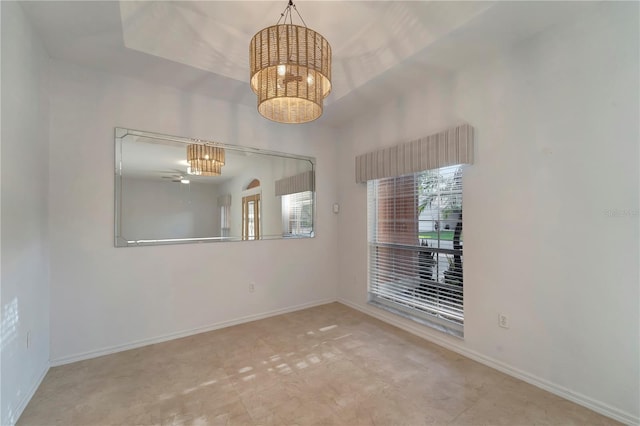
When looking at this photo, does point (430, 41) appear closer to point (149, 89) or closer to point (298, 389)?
point (149, 89)

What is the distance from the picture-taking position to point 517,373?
2.26 metres

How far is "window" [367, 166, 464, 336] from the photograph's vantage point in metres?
2.83

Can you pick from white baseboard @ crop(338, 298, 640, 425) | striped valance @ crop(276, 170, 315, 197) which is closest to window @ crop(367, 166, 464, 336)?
white baseboard @ crop(338, 298, 640, 425)

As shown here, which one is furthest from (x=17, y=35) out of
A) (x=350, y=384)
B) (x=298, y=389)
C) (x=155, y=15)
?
(x=350, y=384)

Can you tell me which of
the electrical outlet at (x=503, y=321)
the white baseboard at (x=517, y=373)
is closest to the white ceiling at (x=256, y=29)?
the electrical outlet at (x=503, y=321)

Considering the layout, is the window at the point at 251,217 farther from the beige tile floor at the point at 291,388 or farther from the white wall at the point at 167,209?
the beige tile floor at the point at 291,388

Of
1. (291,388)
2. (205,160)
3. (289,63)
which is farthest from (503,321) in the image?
(205,160)

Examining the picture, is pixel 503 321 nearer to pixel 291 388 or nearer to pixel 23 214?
pixel 291 388

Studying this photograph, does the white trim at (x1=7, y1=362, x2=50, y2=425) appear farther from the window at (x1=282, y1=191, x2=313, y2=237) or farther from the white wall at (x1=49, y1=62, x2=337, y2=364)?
the window at (x1=282, y1=191, x2=313, y2=237)

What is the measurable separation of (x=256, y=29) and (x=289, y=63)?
51.9 inches

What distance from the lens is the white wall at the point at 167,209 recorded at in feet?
9.32

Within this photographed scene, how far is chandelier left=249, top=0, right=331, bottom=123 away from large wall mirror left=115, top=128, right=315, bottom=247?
1.64 meters

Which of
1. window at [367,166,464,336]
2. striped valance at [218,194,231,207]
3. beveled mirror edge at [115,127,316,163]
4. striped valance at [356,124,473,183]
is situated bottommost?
A: window at [367,166,464,336]

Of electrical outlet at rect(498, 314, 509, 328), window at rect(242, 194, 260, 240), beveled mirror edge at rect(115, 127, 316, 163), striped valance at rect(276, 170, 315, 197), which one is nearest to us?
electrical outlet at rect(498, 314, 509, 328)
